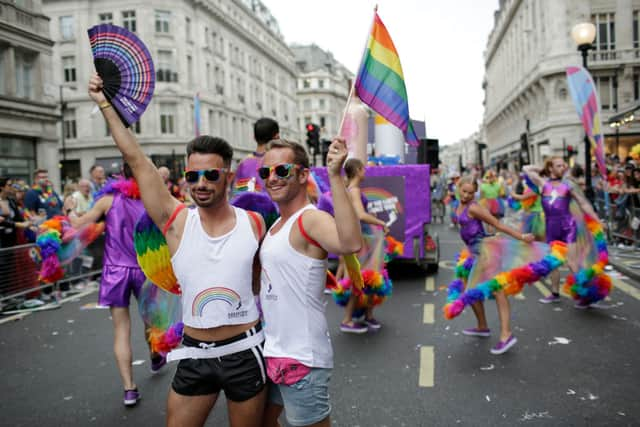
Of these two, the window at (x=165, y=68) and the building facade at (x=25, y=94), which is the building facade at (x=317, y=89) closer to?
the window at (x=165, y=68)

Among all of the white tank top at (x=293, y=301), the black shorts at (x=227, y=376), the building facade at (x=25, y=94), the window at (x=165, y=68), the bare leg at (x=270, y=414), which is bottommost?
the bare leg at (x=270, y=414)

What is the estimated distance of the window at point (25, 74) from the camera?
22.5 meters

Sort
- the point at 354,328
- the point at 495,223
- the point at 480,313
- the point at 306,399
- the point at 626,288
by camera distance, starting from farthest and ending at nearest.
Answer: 1. the point at 626,288
2. the point at 354,328
3. the point at 480,313
4. the point at 495,223
5. the point at 306,399

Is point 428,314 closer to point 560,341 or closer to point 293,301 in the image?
point 560,341

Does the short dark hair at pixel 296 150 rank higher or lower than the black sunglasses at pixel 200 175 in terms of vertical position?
higher

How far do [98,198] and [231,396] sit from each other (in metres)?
2.98

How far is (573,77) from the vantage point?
1067 cm

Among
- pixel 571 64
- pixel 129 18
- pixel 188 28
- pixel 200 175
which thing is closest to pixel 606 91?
pixel 571 64

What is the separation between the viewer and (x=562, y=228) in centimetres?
733

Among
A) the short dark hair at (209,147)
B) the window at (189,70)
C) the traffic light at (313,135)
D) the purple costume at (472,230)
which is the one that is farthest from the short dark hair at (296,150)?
the window at (189,70)

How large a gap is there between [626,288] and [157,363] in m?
7.07

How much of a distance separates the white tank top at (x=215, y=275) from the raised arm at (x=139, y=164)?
18 centimetres

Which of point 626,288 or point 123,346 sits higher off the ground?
point 123,346

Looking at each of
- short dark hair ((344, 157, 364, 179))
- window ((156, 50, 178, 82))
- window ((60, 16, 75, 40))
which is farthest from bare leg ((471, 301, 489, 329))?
window ((60, 16, 75, 40))
